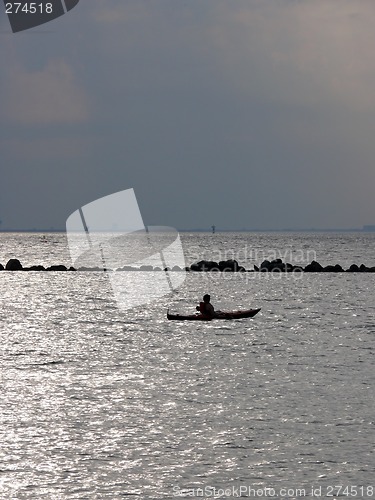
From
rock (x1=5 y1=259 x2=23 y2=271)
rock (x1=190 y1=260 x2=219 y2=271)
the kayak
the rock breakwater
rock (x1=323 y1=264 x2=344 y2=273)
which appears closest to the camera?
the kayak

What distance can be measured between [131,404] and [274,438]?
5449mm

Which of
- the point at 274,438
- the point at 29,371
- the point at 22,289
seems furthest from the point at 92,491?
the point at 22,289

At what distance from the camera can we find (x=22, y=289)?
3339 inches

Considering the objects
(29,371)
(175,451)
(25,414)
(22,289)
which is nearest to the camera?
(175,451)

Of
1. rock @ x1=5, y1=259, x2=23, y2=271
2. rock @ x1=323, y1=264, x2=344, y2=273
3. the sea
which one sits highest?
the sea

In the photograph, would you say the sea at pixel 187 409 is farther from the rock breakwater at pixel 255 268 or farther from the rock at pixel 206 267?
the rock at pixel 206 267

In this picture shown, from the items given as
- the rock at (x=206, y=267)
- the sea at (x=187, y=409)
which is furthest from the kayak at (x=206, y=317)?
the rock at (x=206, y=267)

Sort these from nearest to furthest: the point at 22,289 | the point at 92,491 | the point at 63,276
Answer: the point at 92,491
the point at 22,289
the point at 63,276

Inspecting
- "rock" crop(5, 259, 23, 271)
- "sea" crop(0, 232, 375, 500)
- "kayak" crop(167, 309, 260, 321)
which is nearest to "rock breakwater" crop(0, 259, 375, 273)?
"rock" crop(5, 259, 23, 271)

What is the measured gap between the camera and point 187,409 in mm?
24859

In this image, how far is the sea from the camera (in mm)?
18156

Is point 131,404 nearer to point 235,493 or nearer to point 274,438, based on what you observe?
point 274,438

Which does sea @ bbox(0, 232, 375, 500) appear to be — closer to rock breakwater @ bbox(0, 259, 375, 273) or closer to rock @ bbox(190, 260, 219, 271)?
rock breakwater @ bbox(0, 259, 375, 273)

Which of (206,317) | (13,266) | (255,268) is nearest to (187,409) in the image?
(206,317)
